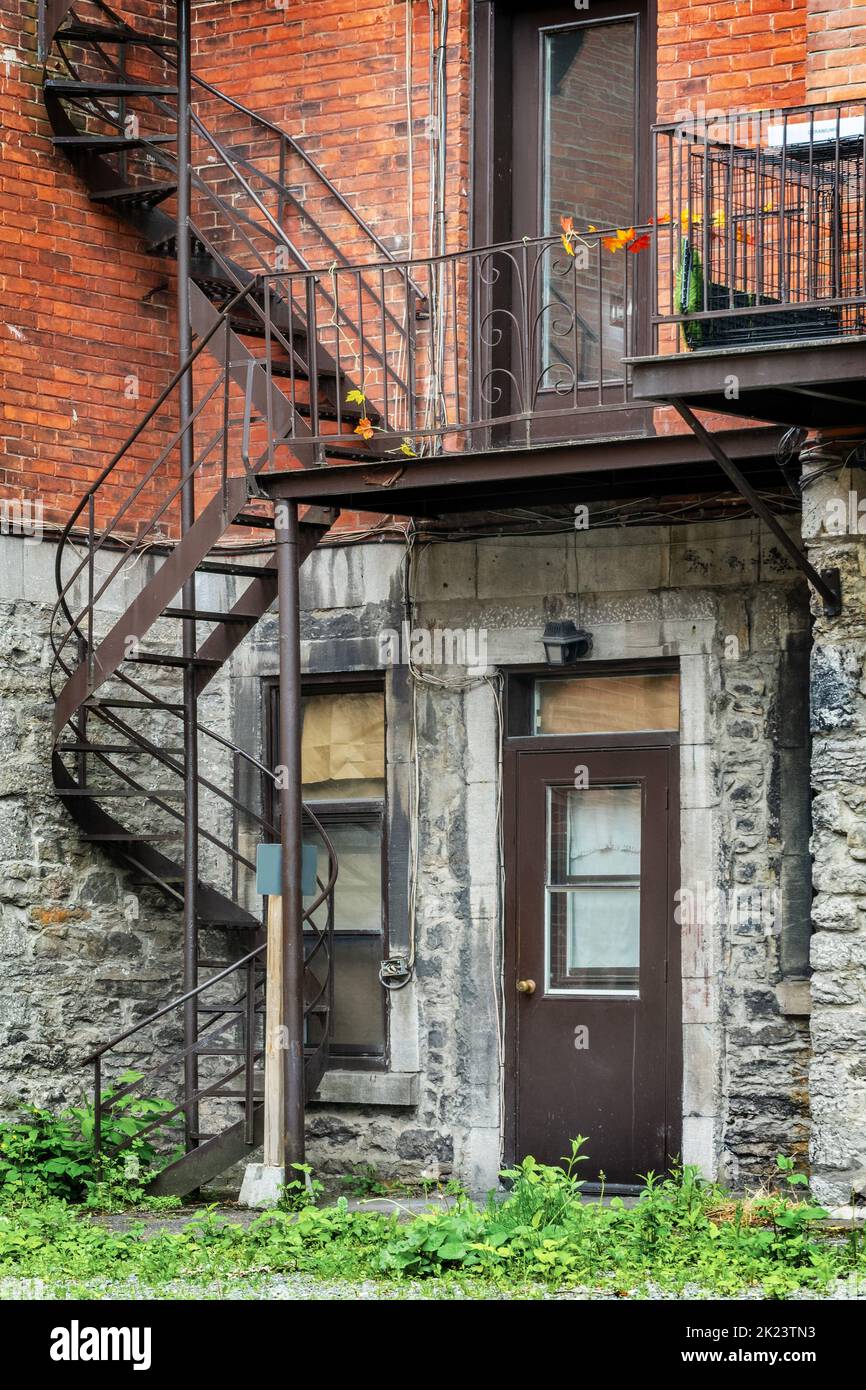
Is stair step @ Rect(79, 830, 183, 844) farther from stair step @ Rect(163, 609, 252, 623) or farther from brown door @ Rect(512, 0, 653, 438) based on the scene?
brown door @ Rect(512, 0, 653, 438)

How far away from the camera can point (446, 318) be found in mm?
11102

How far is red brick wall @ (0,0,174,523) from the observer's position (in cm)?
1109

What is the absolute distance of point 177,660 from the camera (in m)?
10.6

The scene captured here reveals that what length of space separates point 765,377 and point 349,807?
14.0 ft

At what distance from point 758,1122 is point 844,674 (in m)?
2.59

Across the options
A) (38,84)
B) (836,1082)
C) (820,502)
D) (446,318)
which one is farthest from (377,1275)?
(38,84)

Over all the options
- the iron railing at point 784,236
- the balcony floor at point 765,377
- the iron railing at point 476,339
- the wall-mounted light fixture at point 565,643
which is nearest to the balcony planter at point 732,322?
the iron railing at point 784,236

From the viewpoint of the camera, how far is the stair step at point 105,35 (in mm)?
11164

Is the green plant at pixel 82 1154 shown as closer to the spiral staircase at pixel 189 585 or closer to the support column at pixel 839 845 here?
the spiral staircase at pixel 189 585

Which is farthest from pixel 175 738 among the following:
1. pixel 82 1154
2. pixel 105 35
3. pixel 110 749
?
pixel 105 35

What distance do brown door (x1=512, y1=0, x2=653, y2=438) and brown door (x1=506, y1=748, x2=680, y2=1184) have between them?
1945 millimetres

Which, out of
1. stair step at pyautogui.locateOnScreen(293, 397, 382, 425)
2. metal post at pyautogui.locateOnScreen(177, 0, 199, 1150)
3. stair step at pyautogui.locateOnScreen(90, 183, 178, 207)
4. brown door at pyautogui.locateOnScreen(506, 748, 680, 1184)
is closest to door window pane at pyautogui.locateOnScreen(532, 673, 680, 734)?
brown door at pyautogui.locateOnScreen(506, 748, 680, 1184)
